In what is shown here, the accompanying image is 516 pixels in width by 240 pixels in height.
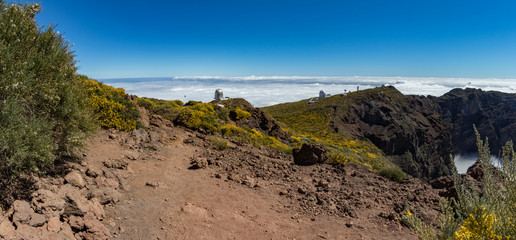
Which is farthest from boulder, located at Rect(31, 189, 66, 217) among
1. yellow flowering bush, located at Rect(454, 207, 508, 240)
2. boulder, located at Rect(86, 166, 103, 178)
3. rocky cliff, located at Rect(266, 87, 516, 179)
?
rocky cliff, located at Rect(266, 87, 516, 179)

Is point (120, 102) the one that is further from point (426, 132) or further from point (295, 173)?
point (426, 132)

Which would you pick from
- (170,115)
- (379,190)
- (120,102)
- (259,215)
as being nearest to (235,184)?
(259,215)

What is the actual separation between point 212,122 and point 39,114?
10019 millimetres

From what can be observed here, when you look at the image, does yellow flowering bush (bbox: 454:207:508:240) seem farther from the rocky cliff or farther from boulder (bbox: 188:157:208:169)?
the rocky cliff

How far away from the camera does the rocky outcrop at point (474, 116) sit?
300 ft

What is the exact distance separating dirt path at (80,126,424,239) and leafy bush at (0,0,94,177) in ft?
4.85

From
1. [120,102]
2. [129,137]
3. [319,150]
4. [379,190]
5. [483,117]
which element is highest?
[120,102]

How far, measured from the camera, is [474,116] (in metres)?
98.2

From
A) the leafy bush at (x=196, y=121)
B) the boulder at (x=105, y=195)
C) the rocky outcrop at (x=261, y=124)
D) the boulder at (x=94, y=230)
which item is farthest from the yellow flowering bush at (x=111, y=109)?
the rocky outcrop at (x=261, y=124)

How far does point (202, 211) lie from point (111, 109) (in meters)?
7.00

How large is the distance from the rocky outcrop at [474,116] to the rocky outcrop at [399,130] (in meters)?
43.9

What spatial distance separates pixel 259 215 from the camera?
6.32 metres

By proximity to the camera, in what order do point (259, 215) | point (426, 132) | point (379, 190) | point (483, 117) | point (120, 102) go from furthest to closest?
point (483, 117) < point (426, 132) < point (120, 102) < point (379, 190) < point (259, 215)

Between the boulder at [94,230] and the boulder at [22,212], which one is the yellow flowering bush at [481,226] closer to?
the boulder at [94,230]
